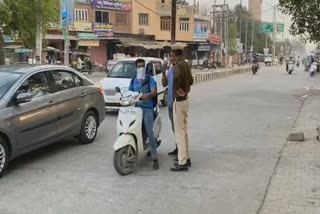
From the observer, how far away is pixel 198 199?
19.8 ft

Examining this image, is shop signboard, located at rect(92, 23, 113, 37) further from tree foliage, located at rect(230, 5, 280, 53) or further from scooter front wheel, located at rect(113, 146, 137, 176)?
tree foliage, located at rect(230, 5, 280, 53)

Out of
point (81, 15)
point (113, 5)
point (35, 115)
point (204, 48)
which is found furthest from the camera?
point (204, 48)

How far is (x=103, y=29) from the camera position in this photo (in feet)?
167

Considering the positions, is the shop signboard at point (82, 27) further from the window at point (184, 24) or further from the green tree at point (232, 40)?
the green tree at point (232, 40)

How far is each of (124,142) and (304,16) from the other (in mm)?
17276

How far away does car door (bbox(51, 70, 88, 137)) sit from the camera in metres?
8.43

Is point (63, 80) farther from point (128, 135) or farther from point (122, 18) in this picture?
point (122, 18)

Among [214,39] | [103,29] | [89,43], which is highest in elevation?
[214,39]

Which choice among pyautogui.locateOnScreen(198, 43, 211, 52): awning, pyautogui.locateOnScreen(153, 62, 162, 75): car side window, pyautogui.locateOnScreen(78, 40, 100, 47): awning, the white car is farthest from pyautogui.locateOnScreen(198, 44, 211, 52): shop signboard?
the white car

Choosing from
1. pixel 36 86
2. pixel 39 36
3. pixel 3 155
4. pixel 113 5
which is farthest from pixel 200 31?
pixel 3 155

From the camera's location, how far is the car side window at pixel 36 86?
7.73 metres

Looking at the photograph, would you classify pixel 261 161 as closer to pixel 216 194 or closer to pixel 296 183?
pixel 296 183

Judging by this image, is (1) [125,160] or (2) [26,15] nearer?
(1) [125,160]

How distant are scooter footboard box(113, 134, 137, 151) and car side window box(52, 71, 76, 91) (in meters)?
2.01
